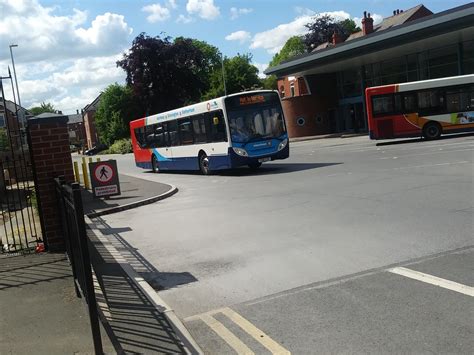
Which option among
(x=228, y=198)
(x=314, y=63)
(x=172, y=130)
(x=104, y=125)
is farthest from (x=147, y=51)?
(x=228, y=198)

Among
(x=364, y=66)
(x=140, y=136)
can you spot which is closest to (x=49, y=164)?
(x=140, y=136)

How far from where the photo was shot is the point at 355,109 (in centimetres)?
4781

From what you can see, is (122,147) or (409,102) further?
(122,147)

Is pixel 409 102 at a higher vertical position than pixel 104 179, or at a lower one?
higher

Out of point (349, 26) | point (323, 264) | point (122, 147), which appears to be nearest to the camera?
point (323, 264)

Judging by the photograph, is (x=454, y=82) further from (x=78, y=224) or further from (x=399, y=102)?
(x=78, y=224)

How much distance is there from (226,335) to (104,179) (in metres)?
11.2

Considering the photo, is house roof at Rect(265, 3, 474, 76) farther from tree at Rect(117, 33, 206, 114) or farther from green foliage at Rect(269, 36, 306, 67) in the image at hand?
green foliage at Rect(269, 36, 306, 67)

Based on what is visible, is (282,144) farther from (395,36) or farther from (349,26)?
(349,26)

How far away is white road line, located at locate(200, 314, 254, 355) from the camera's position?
4.03 meters

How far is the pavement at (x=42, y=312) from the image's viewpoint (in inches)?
160

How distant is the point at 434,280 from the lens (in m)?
5.23

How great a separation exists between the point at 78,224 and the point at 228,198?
9713 mm

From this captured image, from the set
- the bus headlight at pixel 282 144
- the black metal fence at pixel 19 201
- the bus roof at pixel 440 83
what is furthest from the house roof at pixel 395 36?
the black metal fence at pixel 19 201
